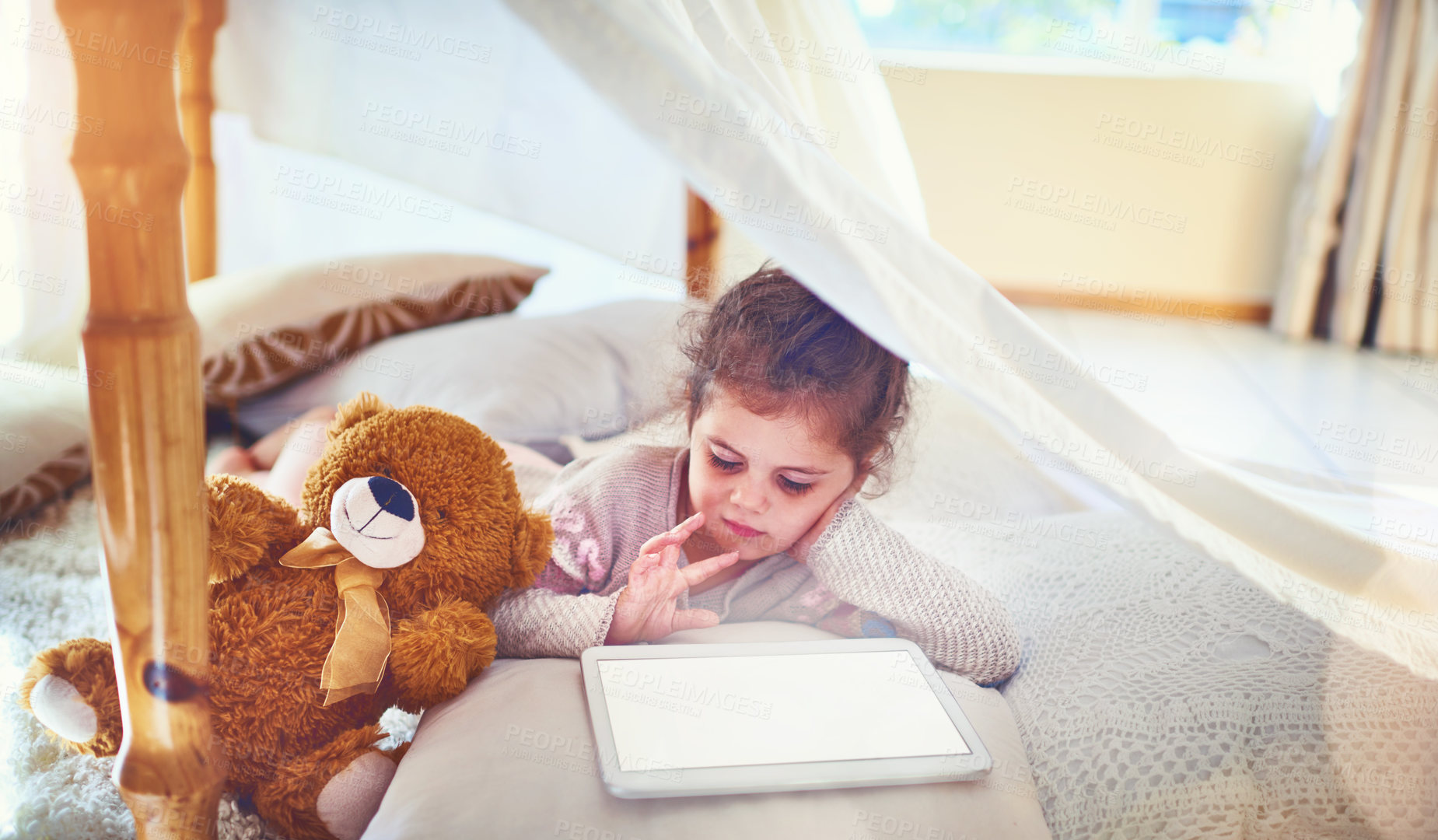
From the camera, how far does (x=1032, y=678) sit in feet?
2.60

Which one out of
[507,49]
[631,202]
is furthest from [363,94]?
[631,202]

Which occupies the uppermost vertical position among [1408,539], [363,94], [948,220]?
[363,94]

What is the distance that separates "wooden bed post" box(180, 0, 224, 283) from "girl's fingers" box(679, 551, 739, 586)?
1052mm

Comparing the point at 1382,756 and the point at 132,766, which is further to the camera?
the point at 1382,756

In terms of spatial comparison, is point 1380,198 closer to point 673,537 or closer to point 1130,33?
point 1130,33

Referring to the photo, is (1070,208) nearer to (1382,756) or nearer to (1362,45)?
(1362,45)

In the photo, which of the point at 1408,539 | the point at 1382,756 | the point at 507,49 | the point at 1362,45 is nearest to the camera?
the point at 1382,756

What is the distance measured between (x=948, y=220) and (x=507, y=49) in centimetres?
254

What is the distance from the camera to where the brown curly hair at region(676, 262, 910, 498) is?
0.75 meters

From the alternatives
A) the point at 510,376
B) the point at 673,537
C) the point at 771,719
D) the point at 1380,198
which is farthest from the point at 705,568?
the point at 1380,198

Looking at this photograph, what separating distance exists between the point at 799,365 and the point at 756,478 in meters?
0.10

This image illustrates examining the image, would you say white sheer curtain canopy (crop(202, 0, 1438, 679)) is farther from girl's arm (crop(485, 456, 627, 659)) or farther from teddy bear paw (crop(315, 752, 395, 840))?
teddy bear paw (crop(315, 752, 395, 840))

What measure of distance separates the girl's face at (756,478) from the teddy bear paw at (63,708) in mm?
455

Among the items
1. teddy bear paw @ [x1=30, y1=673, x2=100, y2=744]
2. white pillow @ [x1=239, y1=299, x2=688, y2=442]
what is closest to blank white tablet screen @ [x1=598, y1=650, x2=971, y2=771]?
teddy bear paw @ [x1=30, y1=673, x2=100, y2=744]
